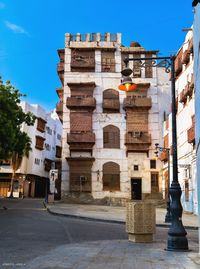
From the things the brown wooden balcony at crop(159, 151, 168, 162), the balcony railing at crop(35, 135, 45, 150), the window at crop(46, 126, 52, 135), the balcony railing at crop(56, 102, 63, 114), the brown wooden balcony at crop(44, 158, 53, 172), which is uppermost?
the window at crop(46, 126, 52, 135)

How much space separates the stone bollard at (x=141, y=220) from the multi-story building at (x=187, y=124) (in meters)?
16.8

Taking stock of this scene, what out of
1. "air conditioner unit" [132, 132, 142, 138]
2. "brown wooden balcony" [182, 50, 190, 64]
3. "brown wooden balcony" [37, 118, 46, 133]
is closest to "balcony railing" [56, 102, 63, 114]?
"air conditioner unit" [132, 132, 142, 138]

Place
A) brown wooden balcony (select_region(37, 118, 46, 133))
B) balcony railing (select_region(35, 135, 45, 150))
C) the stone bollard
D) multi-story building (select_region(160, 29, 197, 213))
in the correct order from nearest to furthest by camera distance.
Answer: the stone bollard
multi-story building (select_region(160, 29, 197, 213))
balcony railing (select_region(35, 135, 45, 150))
brown wooden balcony (select_region(37, 118, 46, 133))

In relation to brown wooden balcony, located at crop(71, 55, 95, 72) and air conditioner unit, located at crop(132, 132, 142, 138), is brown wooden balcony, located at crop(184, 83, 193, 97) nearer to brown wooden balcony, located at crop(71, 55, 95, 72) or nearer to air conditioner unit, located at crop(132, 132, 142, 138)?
air conditioner unit, located at crop(132, 132, 142, 138)

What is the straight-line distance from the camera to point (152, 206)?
37.5ft

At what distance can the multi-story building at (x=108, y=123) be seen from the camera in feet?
132

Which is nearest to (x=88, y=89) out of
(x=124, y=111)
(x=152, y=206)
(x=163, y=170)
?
(x=124, y=111)

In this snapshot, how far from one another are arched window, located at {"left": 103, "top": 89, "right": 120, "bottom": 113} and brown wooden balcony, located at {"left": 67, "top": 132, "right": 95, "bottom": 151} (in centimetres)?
370

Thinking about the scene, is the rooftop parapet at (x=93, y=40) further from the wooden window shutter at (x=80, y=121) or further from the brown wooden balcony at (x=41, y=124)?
the brown wooden balcony at (x=41, y=124)

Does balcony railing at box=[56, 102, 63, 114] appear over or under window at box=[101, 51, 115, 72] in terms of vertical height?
under

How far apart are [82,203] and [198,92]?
32.4 meters

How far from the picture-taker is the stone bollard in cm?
1125

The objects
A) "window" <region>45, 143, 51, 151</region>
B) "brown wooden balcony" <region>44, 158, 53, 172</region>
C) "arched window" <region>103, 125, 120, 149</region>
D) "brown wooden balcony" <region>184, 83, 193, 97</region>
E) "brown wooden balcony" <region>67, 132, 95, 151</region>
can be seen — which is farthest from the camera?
"window" <region>45, 143, 51, 151</region>

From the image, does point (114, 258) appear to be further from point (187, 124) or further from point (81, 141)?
point (81, 141)
